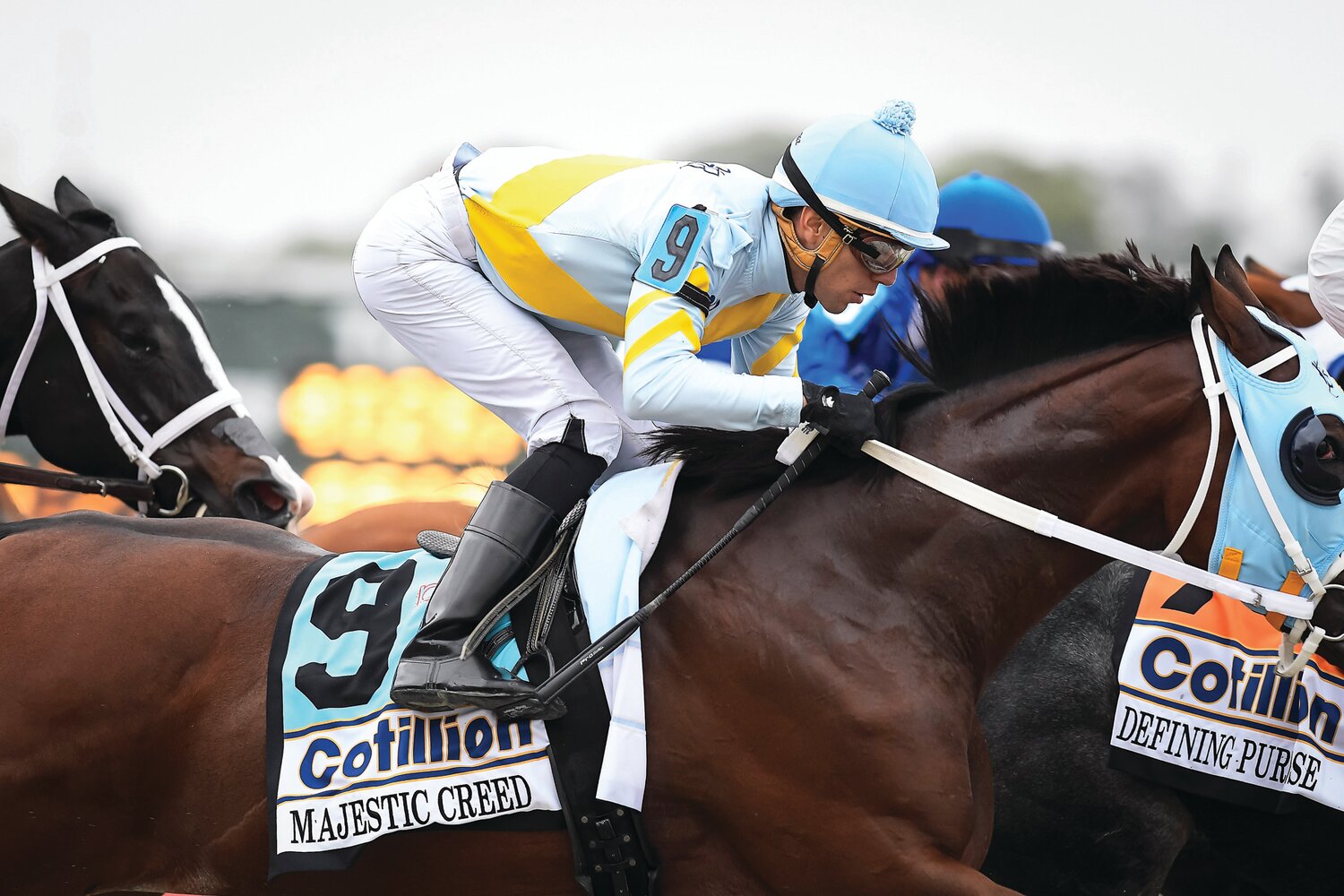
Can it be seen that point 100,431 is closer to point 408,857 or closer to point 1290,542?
point 408,857

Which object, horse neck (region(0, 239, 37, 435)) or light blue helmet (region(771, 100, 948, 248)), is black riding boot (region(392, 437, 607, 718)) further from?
horse neck (region(0, 239, 37, 435))

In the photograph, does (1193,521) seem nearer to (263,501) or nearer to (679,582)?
(679,582)

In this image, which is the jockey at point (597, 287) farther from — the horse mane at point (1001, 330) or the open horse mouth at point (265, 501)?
the open horse mouth at point (265, 501)

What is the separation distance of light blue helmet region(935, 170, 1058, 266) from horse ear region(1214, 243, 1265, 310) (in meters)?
2.71

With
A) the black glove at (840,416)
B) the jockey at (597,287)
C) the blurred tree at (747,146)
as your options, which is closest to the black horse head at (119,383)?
the jockey at (597,287)

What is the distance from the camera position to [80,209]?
15.0ft

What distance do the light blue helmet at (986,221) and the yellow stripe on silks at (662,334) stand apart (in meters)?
3.30

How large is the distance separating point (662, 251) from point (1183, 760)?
6.43 ft

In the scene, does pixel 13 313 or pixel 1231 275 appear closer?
pixel 1231 275

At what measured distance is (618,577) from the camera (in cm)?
288

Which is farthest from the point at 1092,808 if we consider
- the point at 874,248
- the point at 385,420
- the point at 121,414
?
the point at 385,420

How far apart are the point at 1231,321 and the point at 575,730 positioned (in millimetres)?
1609

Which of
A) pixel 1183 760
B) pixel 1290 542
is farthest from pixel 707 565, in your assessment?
pixel 1183 760

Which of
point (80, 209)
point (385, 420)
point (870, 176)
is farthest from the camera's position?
point (385, 420)
